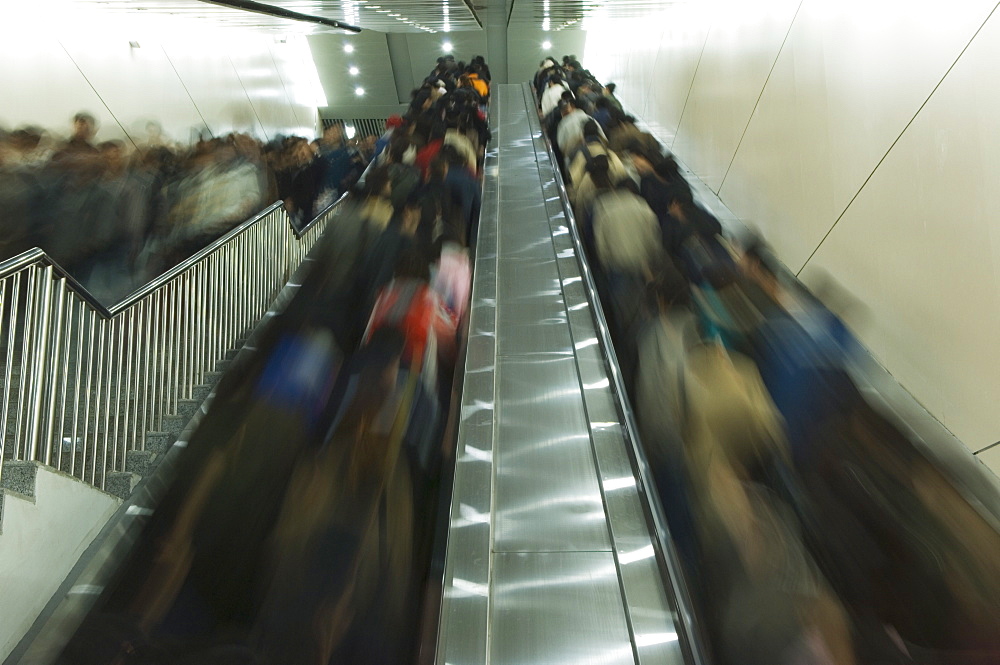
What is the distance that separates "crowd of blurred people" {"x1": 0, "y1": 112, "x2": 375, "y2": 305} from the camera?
4133mm

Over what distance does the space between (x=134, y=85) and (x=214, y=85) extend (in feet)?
9.43

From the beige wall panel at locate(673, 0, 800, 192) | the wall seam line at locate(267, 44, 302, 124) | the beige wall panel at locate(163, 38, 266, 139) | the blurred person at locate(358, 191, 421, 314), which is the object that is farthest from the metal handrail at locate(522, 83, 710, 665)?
the wall seam line at locate(267, 44, 302, 124)

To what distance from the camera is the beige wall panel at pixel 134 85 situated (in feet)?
25.0

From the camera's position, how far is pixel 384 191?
4.98 metres

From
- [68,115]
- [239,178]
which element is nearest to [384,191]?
[239,178]

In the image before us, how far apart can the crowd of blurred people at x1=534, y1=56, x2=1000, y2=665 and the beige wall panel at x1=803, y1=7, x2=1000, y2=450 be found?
40 centimetres

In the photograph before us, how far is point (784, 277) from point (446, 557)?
2.59 meters

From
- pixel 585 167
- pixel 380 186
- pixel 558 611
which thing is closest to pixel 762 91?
pixel 585 167

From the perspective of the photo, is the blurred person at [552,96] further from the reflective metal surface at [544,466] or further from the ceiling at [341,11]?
the reflective metal surface at [544,466]

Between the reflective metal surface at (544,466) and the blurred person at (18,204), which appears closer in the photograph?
the reflective metal surface at (544,466)

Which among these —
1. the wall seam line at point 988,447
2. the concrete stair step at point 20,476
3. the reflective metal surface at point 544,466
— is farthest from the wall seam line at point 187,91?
the wall seam line at point 988,447

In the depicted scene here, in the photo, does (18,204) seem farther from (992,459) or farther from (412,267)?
(992,459)

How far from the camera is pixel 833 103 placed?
13.8 feet

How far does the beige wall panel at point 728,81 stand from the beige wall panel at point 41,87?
704 cm
